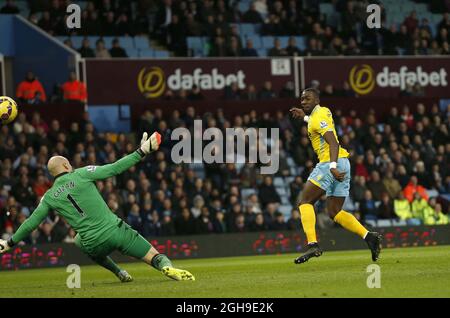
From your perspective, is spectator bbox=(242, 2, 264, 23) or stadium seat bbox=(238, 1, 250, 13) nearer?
spectator bbox=(242, 2, 264, 23)

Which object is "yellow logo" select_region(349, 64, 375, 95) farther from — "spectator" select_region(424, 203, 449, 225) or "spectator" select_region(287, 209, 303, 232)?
"spectator" select_region(287, 209, 303, 232)

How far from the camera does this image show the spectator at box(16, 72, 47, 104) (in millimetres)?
27344

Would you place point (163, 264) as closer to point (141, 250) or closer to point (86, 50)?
point (141, 250)

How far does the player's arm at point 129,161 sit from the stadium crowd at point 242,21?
15.3 m

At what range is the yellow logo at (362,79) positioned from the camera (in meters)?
31.9

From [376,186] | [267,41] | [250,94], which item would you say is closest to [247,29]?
[267,41]

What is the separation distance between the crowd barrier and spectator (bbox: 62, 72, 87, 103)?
16.6 feet

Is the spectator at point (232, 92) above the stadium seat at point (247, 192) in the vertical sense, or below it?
above

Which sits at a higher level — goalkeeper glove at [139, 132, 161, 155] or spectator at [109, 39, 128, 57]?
spectator at [109, 39, 128, 57]

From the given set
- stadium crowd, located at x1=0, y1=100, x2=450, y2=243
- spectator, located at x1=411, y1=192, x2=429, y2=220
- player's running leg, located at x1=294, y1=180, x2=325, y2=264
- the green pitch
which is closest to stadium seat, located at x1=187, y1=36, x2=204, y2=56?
stadium crowd, located at x1=0, y1=100, x2=450, y2=243

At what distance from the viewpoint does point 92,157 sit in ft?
84.1

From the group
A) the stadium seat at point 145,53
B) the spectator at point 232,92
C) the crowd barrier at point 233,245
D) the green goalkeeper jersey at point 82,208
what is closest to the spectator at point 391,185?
the crowd barrier at point 233,245

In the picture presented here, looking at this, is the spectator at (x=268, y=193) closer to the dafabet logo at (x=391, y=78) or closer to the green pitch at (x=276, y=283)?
the dafabet logo at (x=391, y=78)
